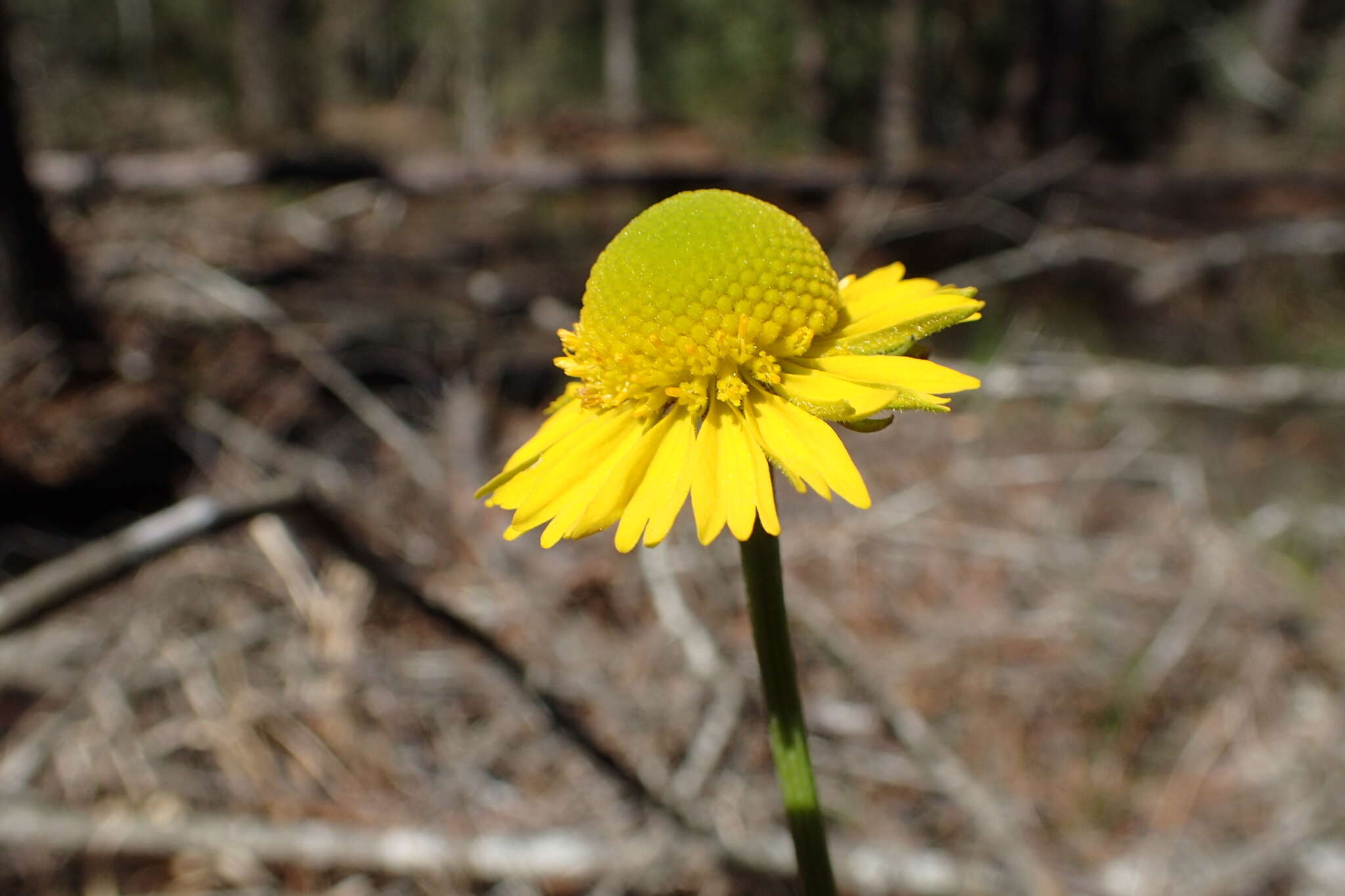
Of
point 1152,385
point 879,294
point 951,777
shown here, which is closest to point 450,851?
point 951,777

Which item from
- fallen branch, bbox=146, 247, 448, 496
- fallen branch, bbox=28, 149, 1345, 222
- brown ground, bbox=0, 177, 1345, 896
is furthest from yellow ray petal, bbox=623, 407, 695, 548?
fallen branch, bbox=28, 149, 1345, 222

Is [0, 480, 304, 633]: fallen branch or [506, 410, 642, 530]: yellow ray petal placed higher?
[506, 410, 642, 530]: yellow ray petal

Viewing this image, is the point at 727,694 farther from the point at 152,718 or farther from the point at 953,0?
the point at 953,0

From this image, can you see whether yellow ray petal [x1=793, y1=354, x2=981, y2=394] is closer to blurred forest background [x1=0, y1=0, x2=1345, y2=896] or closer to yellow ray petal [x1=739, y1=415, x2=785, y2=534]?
yellow ray petal [x1=739, y1=415, x2=785, y2=534]

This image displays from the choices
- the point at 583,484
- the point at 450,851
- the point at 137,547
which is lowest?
the point at 450,851

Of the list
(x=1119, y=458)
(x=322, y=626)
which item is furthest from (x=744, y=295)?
(x=1119, y=458)

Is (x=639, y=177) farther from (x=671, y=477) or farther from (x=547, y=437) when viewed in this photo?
(x=671, y=477)
